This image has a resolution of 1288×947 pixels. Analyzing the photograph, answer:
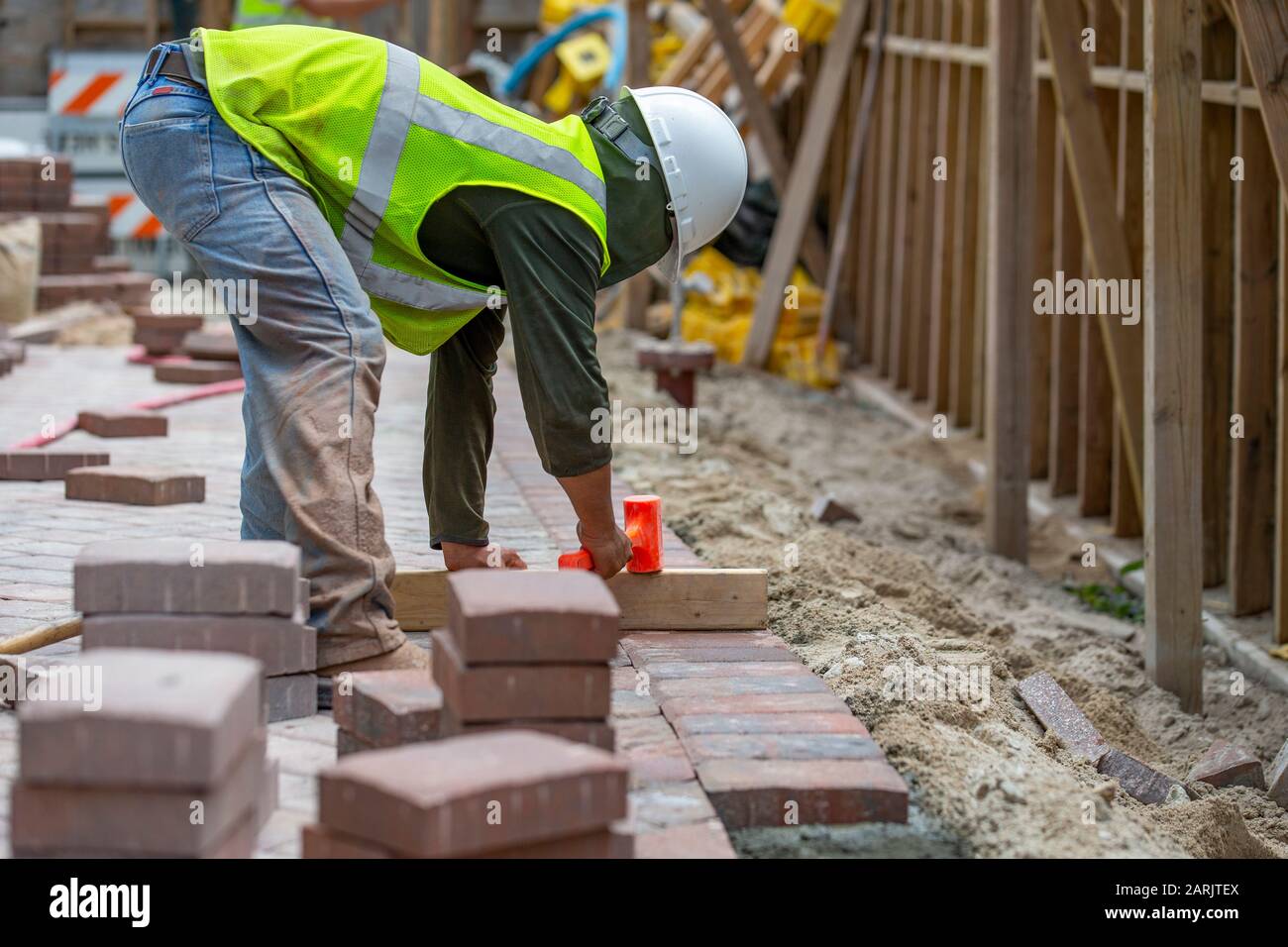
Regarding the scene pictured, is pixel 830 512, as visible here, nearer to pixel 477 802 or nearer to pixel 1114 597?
pixel 1114 597

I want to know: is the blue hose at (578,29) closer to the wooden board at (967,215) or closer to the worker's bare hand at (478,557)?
the wooden board at (967,215)

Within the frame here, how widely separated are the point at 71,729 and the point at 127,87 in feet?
45.2

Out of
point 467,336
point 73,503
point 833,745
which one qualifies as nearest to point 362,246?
point 467,336

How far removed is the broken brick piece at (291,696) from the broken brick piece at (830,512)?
10.5 feet

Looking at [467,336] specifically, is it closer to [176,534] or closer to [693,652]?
[693,652]

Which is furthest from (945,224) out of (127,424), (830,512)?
(127,424)

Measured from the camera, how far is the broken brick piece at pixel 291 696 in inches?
114

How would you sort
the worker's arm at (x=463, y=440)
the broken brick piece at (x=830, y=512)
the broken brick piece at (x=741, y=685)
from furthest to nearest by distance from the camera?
the broken brick piece at (x=830, y=512) < the worker's arm at (x=463, y=440) < the broken brick piece at (x=741, y=685)

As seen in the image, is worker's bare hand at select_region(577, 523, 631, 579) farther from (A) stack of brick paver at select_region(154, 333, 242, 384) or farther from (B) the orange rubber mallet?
(A) stack of brick paver at select_region(154, 333, 242, 384)

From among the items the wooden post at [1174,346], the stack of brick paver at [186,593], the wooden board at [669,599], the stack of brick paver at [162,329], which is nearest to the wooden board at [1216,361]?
the wooden post at [1174,346]

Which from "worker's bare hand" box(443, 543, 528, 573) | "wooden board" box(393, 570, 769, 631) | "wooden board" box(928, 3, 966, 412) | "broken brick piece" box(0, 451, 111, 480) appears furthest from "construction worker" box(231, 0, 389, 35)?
"wooden board" box(393, 570, 769, 631)

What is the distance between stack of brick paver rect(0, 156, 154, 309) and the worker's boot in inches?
325

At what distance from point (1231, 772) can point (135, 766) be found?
270cm

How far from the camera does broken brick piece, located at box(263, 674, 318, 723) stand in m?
2.89
